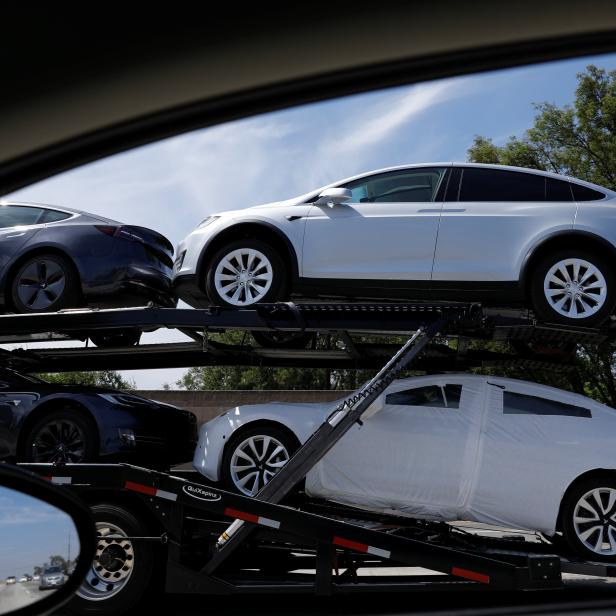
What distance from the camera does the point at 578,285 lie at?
636 cm

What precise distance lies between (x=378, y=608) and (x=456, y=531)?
2.85ft

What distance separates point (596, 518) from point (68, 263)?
4857 millimetres

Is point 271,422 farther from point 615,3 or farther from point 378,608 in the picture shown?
point 615,3

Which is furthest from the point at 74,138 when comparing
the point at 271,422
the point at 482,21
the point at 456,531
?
the point at 456,531

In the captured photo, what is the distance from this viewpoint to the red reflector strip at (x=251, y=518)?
18.2 feet

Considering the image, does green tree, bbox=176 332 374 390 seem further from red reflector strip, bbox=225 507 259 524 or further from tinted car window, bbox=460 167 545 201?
red reflector strip, bbox=225 507 259 524

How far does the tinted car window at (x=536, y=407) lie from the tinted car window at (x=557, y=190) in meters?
1.63

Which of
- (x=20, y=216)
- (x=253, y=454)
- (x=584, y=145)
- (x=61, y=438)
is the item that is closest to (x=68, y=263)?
(x=20, y=216)

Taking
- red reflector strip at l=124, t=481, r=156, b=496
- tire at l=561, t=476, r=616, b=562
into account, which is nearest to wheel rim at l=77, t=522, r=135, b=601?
red reflector strip at l=124, t=481, r=156, b=496

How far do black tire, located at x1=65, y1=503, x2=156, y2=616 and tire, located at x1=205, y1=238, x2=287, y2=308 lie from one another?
1.94 m

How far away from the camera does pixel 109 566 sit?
5738 mm

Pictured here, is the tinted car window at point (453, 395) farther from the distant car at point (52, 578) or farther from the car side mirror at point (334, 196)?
the distant car at point (52, 578)

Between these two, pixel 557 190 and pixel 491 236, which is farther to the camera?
pixel 557 190

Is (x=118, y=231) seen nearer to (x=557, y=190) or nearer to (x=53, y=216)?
(x=53, y=216)
